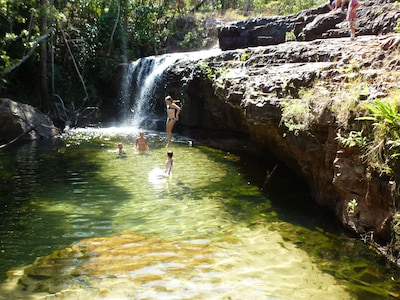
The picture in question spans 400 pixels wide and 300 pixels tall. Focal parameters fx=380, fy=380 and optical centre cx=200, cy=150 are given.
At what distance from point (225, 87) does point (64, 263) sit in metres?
6.47

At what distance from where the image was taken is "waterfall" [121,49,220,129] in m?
17.5

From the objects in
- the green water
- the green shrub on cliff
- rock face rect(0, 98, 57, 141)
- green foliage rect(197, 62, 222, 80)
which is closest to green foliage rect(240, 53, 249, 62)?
green foliage rect(197, 62, 222, 80)

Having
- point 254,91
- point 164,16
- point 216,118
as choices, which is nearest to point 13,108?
point 216,118

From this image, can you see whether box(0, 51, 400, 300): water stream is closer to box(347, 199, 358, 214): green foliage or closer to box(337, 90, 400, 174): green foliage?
box(347, 199, 358, 214): green foliage

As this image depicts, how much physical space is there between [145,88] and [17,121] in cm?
632

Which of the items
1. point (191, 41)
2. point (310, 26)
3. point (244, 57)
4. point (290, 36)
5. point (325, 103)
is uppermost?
point (191, 41)

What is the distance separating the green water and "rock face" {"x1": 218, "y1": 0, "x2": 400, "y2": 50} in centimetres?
487

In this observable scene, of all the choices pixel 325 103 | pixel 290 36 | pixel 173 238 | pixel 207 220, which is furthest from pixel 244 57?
pixel 173 238

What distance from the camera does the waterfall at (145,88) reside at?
1747cm

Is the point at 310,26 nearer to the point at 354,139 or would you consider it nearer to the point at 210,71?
the point at 210,71

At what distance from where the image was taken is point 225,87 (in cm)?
994

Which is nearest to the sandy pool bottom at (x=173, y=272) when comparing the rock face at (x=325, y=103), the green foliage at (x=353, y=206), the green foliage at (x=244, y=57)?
the green foliage at (x=353, y=206)

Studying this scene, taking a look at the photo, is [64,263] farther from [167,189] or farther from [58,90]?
[58,90]

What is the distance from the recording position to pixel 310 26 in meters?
13.1
